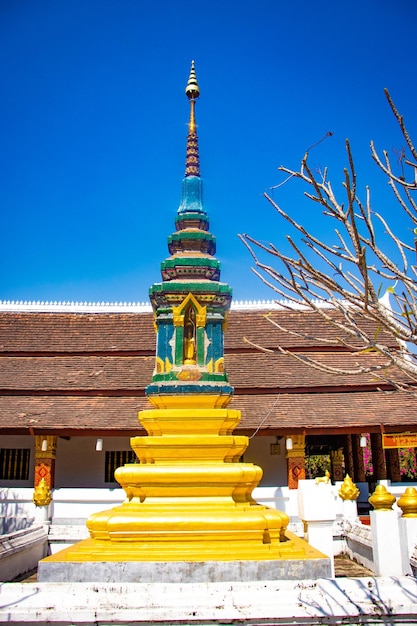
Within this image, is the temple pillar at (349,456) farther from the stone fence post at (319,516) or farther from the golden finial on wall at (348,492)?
the stone fence post at (319,516)

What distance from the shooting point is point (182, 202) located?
8531 mm

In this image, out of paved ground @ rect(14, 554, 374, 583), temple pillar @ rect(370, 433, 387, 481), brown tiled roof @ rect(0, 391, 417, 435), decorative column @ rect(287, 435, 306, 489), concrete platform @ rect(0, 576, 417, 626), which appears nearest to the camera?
concrete platform @ rect(0, 576, 417, 626)

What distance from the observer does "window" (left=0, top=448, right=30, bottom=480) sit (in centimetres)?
1638

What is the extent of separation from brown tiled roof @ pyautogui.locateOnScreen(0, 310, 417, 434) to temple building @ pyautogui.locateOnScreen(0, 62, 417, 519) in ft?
0.10

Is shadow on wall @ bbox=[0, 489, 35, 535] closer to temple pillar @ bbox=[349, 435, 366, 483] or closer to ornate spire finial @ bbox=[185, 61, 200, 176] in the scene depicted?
ornate spire finial @ bbox=[185, 61, 200, 176]

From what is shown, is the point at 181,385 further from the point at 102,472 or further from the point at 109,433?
the point at 102,472

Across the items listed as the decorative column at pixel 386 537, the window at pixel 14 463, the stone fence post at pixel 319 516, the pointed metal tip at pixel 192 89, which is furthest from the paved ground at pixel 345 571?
the pointed metal tip at pixel 192 89

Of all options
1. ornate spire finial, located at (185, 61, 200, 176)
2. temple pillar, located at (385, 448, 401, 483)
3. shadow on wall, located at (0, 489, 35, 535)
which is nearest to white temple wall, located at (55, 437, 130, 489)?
shadow on wall, located at (0, 489, 35, 535)

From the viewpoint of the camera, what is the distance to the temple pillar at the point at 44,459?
557 inches

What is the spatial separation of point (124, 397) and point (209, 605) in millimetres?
11049

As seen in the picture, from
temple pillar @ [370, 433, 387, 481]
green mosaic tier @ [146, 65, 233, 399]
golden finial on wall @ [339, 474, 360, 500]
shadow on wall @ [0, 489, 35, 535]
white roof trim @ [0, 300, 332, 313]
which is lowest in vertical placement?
shadow on wall @ [0, 489, 35, 535]

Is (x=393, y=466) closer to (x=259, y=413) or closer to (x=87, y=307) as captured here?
(x=259, y=413)

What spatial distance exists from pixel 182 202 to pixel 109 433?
284 inches

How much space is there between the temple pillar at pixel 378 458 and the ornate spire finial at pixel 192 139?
1071 centimetres
